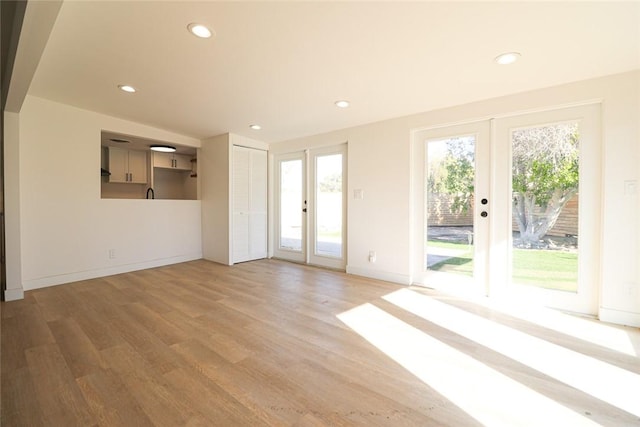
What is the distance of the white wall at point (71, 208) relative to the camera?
327 centimetres

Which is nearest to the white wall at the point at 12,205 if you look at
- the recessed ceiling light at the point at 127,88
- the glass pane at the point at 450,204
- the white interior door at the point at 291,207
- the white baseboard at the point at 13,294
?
the white baseboard at the point at 13,294

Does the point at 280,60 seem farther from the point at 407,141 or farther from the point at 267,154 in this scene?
the point at 267,154

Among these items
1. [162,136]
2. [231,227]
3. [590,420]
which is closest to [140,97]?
[162,136]

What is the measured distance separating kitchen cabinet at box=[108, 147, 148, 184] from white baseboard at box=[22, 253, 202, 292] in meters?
2.13

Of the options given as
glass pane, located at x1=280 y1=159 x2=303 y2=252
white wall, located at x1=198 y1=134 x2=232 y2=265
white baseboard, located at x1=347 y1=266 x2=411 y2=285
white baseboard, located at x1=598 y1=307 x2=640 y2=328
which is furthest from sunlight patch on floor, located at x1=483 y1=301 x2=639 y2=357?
white wall, located at x1=198 y1=134 x2=232 y2=265

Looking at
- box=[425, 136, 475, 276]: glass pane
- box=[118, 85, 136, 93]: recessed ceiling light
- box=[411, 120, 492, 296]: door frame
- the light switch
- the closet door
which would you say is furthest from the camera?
the closet door

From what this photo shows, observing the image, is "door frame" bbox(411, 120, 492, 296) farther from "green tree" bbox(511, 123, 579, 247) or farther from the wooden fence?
"green tree" bbox(511, 123, 579, 247)

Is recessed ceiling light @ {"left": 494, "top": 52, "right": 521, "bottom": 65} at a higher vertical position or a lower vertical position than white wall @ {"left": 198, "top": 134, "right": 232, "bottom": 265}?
higher

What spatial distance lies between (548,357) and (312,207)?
3555 millimetres

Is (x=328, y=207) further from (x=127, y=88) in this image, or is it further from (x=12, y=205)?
(x=12, y=205)

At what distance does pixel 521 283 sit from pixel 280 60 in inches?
130

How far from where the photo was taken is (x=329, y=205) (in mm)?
4609

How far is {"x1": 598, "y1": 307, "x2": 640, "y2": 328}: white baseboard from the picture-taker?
93.3 inches

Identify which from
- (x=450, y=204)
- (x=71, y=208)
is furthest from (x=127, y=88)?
(x=450, y=204)
